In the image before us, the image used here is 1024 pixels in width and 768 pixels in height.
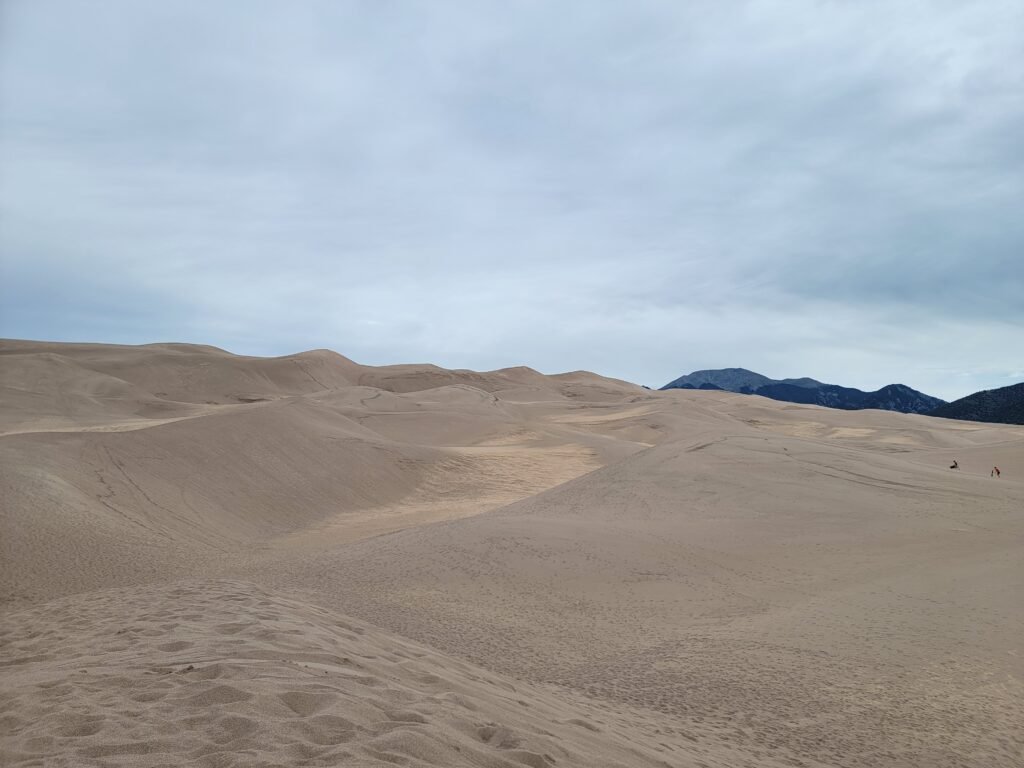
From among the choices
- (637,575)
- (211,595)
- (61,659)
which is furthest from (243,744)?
(637,575)

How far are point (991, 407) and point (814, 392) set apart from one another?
189 feet

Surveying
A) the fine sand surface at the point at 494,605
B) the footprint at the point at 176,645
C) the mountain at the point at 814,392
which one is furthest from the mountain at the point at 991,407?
the footprint at the point at 176,645

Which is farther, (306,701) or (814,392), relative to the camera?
Answer: (814,392)

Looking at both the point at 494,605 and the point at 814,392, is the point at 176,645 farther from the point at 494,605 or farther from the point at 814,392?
the point at 814,392

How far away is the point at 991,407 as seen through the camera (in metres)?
63.9

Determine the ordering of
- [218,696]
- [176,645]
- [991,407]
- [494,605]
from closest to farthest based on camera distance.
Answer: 1. [218,696]
2. [176,645]
3. [494,605]
4. [991,407]

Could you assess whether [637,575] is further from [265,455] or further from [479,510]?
[265,455]

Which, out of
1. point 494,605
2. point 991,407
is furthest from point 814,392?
point 494,605

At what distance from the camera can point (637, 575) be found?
11.1m

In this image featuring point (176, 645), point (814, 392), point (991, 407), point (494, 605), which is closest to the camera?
point (176, 645)

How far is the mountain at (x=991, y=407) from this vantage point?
198 ft

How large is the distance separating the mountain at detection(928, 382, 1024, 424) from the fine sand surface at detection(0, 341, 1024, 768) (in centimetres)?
4288

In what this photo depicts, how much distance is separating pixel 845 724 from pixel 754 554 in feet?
18.7

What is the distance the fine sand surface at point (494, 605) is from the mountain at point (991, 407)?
42880 millimetres
